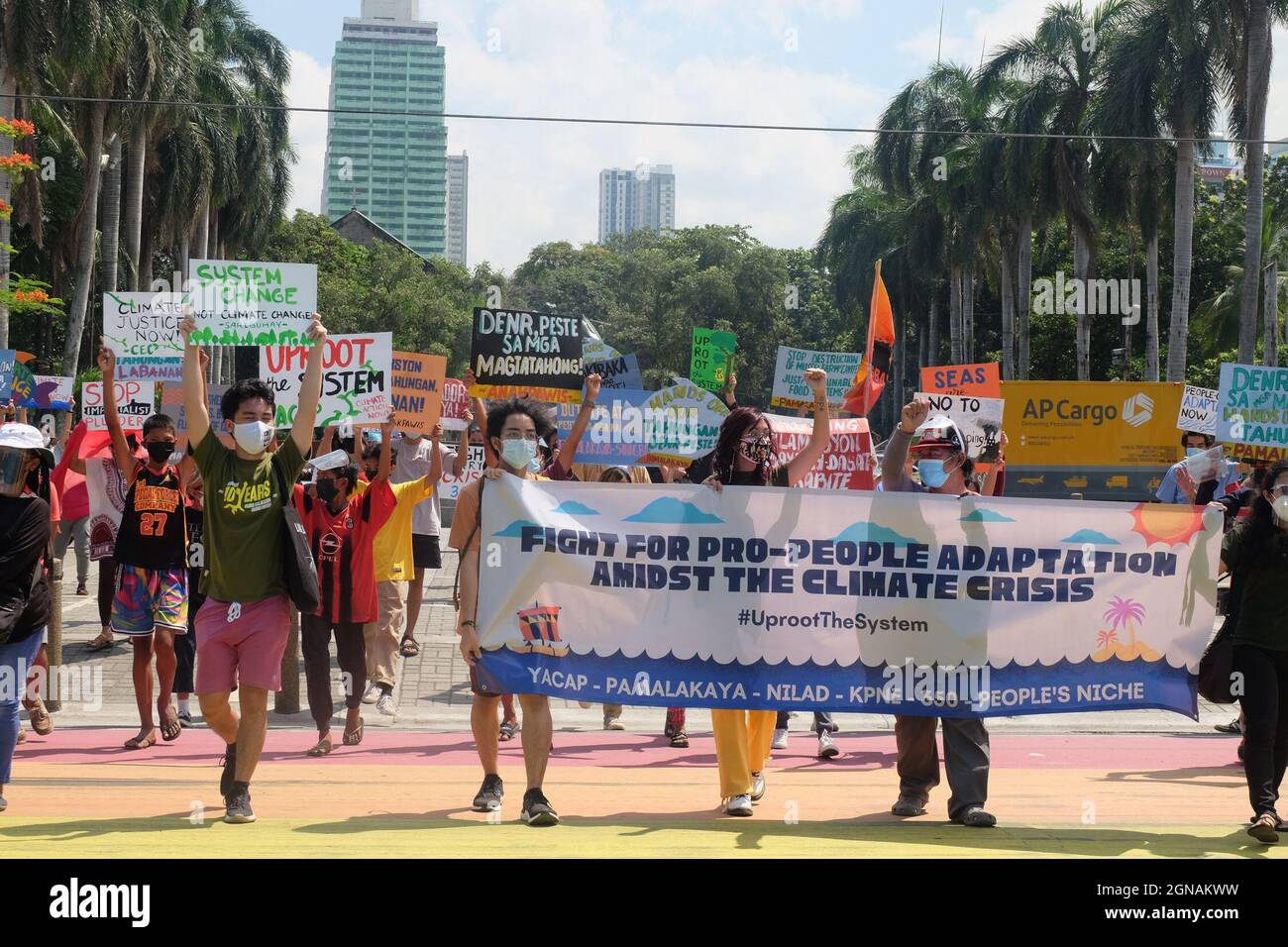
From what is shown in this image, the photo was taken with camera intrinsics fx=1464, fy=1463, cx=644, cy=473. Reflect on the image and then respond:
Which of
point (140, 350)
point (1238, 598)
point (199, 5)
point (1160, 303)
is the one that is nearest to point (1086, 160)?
point (1160, 303)

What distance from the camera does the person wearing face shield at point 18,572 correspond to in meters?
6.49

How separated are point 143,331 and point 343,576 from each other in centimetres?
479

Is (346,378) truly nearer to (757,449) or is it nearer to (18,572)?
(18,572)

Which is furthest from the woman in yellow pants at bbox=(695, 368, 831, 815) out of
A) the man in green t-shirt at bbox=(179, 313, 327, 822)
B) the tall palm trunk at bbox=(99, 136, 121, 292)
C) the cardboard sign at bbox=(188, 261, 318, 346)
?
the tall palm trunk at bbox=(99, 136, 121, 292)

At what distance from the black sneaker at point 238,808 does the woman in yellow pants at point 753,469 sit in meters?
2.07

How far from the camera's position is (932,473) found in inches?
271

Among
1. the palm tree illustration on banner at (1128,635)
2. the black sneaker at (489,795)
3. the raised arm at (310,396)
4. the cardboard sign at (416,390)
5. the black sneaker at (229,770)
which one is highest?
the cardboard sign at (416,390)

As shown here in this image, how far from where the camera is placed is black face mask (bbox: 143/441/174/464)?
914 centimetres

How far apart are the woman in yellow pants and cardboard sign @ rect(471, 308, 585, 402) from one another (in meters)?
5.89

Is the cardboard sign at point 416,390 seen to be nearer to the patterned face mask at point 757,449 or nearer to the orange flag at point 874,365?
the orange flag at point 874,365

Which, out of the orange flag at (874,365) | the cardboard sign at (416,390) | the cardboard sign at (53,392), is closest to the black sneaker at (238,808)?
the orange flag at (874,365)

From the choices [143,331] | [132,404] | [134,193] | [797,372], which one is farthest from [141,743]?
[134,193]

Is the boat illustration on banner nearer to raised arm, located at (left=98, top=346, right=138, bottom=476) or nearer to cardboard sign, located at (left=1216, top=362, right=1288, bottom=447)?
raised arm, located at (left=98, top=346, right=138, bottom=476)
